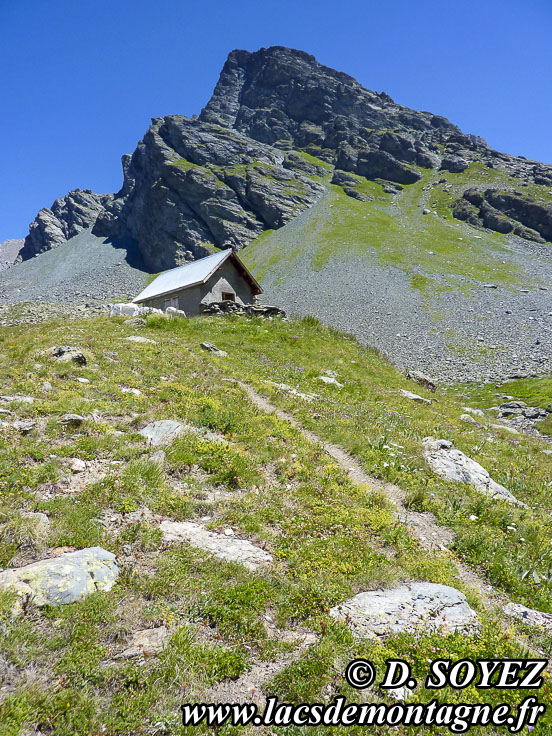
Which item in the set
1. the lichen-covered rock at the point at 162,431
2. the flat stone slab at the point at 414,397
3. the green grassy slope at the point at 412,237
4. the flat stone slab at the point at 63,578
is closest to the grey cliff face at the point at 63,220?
the green grassy slope at the point at 412,237

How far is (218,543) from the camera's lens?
691cm

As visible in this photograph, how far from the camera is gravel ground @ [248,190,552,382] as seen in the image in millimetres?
34344

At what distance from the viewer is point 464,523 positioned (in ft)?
28.7

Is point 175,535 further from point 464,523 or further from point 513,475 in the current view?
point 513,475

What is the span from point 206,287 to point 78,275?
342 feet

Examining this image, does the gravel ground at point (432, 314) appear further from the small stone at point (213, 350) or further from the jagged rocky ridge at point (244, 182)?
the jagged rocky ridge at point (244, 182)

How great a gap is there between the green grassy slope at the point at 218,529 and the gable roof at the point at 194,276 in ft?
68.6

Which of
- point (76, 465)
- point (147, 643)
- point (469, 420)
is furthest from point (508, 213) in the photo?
point (147, 643)

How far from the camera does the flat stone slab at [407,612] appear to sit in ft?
17.7

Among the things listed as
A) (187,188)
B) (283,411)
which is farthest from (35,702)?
(187,188)

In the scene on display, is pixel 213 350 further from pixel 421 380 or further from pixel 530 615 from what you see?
pixel 530 615

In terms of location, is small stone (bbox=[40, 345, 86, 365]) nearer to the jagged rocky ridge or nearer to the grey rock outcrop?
the jagged rocky ridge

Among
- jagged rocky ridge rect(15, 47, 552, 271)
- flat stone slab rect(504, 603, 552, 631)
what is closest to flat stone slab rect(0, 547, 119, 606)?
flat stone slab rect(504, 603, 552, 631)

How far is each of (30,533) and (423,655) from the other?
625cm
